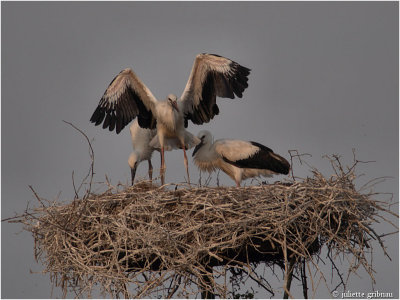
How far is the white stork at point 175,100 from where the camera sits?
29.0 feet

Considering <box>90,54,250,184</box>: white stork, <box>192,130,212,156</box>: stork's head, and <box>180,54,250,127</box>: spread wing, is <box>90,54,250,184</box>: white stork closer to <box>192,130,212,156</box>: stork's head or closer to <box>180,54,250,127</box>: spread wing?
<box>180,54,250,127</box>: spread wing

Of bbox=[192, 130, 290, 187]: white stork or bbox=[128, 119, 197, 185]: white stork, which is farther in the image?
bbox=[128, 119, 197, 185]: white stork

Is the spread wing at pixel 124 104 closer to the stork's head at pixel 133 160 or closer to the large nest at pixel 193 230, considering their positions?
the stork's head at pixel 133 160

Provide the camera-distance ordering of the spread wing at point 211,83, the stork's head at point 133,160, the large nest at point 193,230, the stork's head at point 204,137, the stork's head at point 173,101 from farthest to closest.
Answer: the stork's head at point 133,160, the stork's head at point 204,137, the stork's head at point 173,101, the spread wing at point 211,83, the large nest at point 193,230

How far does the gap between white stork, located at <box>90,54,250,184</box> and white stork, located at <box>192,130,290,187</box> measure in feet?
1.05

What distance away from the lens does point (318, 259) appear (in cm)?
736

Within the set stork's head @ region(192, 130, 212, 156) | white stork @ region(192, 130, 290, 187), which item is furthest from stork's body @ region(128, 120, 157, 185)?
white stork @ region(192, 130, 290, 187)

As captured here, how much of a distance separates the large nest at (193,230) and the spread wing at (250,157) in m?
1.98

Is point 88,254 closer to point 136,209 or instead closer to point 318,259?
point 136,209

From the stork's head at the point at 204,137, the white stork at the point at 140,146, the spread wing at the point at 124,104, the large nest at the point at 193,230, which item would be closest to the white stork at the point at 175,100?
the spread wing at the point at 124,104

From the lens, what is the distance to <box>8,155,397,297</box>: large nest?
6523 millimetres

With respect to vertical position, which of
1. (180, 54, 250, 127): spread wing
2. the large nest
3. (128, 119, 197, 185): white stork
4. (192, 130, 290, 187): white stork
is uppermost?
(180, 54, 250, 127): spread wing

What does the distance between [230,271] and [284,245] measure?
1.63 metres

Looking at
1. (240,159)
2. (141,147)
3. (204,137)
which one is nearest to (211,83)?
(204,137)
